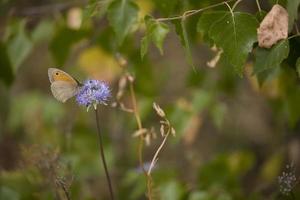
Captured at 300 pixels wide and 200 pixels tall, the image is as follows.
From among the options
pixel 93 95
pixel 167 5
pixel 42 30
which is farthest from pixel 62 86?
pixel 42 30

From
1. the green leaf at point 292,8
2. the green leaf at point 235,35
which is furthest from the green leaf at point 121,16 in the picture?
the green leaf at point 292,8

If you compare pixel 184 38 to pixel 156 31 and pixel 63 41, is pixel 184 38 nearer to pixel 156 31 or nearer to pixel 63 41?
pixel 156 31

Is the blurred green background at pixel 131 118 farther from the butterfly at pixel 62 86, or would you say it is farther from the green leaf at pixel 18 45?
the butterfly at pixel 62 86

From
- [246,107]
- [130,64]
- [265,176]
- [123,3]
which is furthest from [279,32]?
[246,107]

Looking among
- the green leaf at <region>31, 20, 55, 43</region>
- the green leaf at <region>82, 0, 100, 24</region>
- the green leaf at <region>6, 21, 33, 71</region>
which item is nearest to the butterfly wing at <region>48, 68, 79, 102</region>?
the green leaf at <region>82, 0, 100, 24</region>

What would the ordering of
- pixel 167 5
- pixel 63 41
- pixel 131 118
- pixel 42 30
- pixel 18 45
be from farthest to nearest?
pixel 131 118, pixel 42 30, pixel 63 41, pixel 18 45, pixel 167 5

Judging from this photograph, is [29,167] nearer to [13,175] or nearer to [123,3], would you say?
[13,175]
